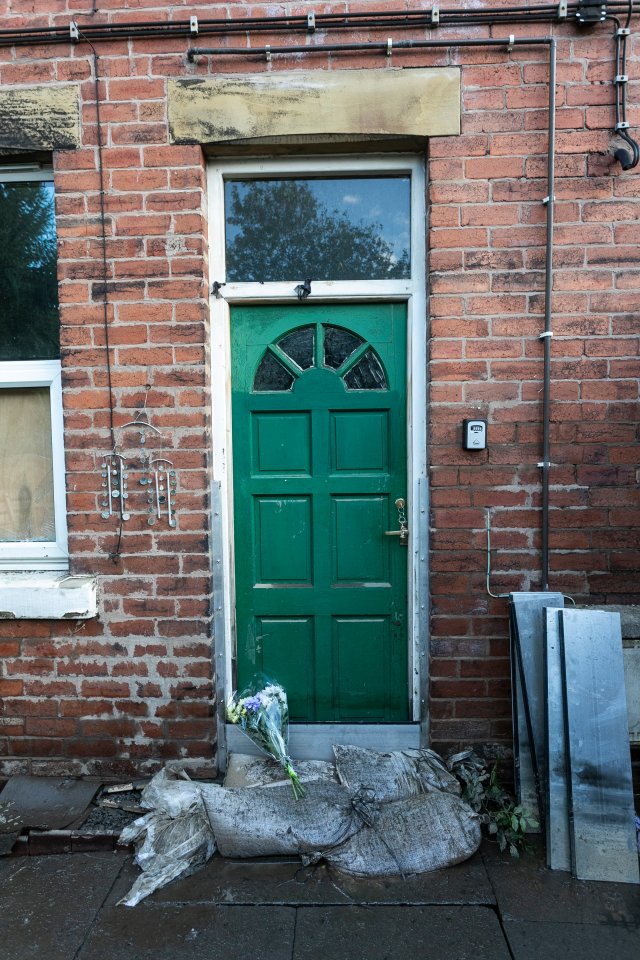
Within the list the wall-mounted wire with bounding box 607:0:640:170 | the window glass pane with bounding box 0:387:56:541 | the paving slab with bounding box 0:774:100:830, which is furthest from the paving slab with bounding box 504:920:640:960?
the wall-mounted wire with bounding box 607:0:640:170

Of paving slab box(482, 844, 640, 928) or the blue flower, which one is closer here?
paving slab box(482, 844, 640, 928)

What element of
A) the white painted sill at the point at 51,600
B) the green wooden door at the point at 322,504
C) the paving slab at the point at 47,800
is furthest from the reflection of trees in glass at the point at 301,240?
the paving slab at the point at 47,800

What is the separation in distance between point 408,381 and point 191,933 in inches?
103

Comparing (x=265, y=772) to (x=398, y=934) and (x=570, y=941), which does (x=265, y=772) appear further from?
(x=570, y=941)

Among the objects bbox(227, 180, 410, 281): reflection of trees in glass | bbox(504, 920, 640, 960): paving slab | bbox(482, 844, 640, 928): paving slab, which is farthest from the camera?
bbox(227, 180, 410, 281): reflection of trees in glass

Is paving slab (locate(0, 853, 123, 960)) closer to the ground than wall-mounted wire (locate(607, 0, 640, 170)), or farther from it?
closer to the ground

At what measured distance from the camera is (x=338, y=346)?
3.36 m

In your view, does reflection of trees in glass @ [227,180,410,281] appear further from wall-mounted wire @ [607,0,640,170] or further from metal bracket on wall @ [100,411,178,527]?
wall-mounted wire @ [607,0,640,170]

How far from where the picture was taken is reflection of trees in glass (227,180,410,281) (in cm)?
334

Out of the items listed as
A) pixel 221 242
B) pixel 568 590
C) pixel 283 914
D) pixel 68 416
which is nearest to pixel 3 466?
pixel 68 416

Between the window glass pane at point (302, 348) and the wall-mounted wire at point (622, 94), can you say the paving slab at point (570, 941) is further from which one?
the wall-mounted wire at point (622, 94)

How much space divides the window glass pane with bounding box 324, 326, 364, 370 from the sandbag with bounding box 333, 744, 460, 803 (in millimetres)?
2027

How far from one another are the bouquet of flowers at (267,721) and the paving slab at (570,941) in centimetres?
106

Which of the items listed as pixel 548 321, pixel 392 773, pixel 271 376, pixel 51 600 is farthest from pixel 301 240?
pixel 392 773
